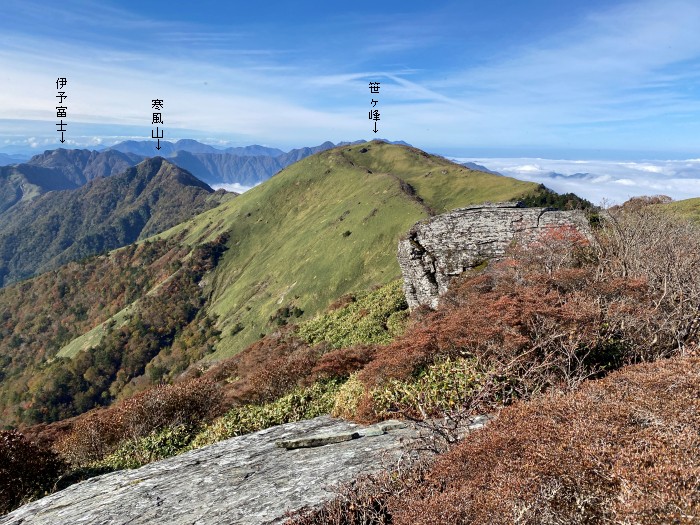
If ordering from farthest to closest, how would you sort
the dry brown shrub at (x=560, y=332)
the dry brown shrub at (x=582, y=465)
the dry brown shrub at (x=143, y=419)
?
the dry brown shrub at (x=143, y=419)
the dry brown shrub at (x=560, y=332)
the dry brown shrub at (x=582, y=465)

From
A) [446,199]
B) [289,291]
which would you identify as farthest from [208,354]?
[446,199]

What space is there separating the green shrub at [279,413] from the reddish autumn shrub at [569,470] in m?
9.59

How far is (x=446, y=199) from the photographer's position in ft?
454

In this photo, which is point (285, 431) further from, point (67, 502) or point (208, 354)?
point (208, 354)

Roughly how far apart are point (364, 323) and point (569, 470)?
97.4 ft

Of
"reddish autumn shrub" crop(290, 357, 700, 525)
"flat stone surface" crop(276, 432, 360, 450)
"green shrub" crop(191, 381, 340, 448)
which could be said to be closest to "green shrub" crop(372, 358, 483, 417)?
"flat stone surface" crop(276, 432, 360, 450)

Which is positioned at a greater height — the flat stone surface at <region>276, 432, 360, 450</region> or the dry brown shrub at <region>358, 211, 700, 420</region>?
the dry brown shrub at <region>358, 211, 700, 420</region>

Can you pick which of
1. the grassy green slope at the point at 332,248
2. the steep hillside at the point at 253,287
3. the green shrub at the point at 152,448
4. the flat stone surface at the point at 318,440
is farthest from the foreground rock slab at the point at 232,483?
the grassy green slope at the point at 332,248

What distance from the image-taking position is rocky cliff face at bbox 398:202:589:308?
29.2 metres

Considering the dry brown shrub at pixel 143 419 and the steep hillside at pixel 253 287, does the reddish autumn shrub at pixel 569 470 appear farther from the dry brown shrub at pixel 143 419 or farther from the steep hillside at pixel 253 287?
the steep hillside at pixel 253 287

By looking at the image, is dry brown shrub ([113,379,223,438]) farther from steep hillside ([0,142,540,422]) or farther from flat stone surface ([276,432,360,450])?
steep hillside ([0,142,540,422])

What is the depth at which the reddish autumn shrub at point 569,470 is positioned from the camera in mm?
4516

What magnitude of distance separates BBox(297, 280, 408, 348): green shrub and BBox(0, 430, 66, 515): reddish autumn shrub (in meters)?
18.5

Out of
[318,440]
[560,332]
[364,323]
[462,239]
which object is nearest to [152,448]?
[318,440]
